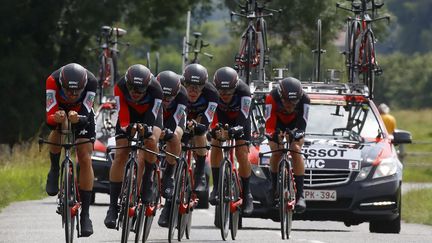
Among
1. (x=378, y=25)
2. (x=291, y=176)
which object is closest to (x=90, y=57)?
(x=378, y=25)

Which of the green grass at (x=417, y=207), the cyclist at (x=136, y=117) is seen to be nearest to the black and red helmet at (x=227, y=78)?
the cyclist at (x=136, y=117)

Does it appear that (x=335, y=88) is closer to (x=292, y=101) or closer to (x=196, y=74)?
(x=292, y=101)

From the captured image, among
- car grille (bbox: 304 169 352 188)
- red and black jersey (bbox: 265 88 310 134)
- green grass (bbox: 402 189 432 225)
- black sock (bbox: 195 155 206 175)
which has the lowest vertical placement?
green grass (bbox: 402 189 432 225)

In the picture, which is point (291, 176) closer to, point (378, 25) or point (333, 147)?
point (333, 147)

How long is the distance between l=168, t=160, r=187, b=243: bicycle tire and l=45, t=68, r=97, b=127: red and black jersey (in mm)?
1700

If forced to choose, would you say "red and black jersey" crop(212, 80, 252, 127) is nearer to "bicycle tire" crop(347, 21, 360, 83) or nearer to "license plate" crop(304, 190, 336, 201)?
"license plate" crop(304, 190, 336, 201)

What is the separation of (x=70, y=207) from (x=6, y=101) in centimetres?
2669

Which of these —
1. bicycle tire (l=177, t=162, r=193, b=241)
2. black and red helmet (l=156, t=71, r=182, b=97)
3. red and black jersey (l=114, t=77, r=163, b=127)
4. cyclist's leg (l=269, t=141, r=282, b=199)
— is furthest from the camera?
cyclist's leg (l=269, t=141, r=282, b=199)

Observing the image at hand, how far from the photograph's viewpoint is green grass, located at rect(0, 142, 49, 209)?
2785 cm

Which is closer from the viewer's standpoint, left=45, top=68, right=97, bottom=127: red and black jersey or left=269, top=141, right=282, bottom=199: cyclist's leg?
left=45, top=68, right=97, bottom=127: red and black jersey

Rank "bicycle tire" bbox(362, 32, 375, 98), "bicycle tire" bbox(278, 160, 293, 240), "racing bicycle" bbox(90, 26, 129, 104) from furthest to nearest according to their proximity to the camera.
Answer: "racing bicycle" bbox(90, 26, 129, 104) < "bicycle tire" bbox(362, 32, 375, 98) < "bicycle tire" bbox(278, 160, 293, 240)

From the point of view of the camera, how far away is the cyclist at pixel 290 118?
709 inches

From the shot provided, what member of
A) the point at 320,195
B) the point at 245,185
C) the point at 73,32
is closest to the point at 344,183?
the point at 320,195

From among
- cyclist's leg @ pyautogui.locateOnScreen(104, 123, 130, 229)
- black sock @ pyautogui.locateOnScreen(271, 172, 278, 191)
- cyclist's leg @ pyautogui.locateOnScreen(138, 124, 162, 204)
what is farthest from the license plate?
cyclist's leg @ pyautogui.locateOnScreen(104, 123, 130, 229)
